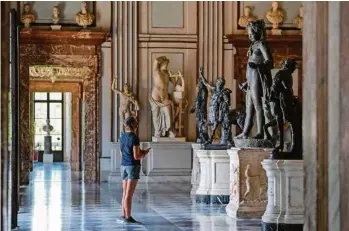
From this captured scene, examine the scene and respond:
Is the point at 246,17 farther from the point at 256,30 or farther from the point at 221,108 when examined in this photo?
the point at 256,30

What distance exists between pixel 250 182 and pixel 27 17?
9.73m

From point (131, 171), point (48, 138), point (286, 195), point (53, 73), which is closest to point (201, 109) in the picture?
point (131, 171)

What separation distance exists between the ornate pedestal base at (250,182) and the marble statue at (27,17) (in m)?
9.25

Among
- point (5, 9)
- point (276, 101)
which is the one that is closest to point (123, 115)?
point (276, 101)

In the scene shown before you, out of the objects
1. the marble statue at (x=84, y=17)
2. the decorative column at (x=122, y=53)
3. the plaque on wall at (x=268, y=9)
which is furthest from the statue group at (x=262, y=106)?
the plaque on wall at (x=268, y=9)

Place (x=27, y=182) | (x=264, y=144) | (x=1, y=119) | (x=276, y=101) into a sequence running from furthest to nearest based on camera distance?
(x=27, y=182) < (x=264, y=144) < (x=276, y=101) < (x=1, y=119)

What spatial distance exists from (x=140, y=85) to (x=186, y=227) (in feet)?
31.3

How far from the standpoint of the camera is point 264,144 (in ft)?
36.3

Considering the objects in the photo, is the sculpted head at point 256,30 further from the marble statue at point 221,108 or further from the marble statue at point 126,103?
the marble statue at point 126,103

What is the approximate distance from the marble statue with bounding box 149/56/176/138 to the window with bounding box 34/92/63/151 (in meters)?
15.9

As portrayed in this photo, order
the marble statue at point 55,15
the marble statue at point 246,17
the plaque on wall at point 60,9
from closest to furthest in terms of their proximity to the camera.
Answer: the marble statue at point 55,15
the plaque on wall at point 60,9
the marble statue at point 246,17

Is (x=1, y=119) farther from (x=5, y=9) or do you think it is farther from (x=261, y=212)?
(x=261, y=212)

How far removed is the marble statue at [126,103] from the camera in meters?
19.2

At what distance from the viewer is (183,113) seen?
19.5 m
